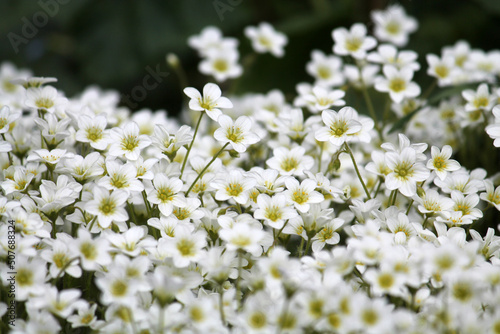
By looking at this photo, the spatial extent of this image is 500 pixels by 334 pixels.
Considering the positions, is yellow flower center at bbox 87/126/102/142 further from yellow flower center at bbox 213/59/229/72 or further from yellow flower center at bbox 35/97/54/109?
yellow flower center at bbox 213/59/229/72

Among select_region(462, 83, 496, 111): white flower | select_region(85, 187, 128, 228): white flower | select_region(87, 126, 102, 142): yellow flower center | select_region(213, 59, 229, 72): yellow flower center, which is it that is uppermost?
select_region(87, 126, 102, 142): yellow flower center

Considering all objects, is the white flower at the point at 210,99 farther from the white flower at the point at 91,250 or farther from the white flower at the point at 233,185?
the white flower at the point at 91,250

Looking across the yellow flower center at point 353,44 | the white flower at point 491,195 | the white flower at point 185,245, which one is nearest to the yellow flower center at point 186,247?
the white flower at point 185,245

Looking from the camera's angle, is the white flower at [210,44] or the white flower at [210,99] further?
the white flower at [210,44]

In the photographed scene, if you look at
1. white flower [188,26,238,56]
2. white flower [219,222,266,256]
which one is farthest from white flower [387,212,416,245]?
white flower [188,26,238,56]

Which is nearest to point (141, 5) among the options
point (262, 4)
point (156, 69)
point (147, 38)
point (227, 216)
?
point (147, 38)

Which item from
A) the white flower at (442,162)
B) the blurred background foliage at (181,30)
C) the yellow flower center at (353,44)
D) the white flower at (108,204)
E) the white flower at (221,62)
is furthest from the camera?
the blurred background foliage at (181,30)
